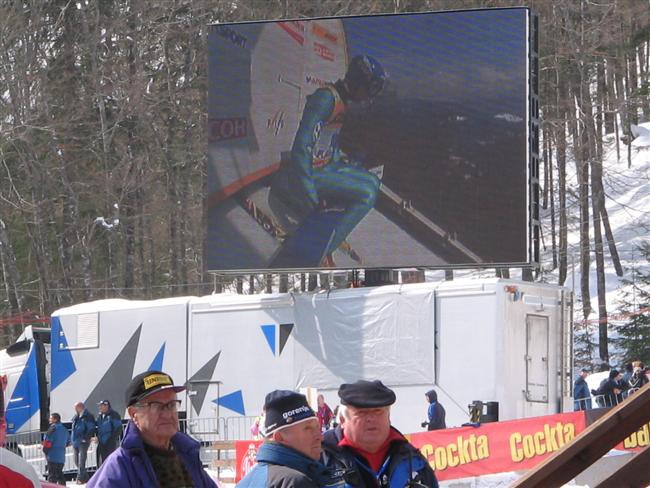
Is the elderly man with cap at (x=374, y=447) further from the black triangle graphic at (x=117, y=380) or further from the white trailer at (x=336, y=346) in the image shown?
the black triangle graphic at (x=117, y=380)

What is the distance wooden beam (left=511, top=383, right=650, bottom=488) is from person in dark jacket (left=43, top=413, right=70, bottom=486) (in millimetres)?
18197

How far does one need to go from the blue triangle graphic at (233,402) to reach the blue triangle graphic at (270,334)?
3.05ft

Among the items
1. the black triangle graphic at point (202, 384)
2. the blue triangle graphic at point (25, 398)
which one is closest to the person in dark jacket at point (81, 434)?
the black triangle graphic at point (202, 384)

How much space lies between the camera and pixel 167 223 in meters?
45.8

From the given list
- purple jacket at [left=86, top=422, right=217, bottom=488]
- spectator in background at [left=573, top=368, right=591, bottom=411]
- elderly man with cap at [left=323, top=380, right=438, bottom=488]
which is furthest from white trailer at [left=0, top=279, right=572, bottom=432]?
purple jacket at [left=86, top=422, right=217, bottom=488]

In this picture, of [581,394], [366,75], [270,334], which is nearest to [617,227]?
[581,394]

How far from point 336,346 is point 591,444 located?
1795cm

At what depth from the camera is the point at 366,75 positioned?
24.0 metres

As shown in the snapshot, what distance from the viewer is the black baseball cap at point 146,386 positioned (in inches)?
206

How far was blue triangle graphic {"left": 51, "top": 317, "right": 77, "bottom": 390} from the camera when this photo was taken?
2488 cm

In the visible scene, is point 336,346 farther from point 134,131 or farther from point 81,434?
point 134,131

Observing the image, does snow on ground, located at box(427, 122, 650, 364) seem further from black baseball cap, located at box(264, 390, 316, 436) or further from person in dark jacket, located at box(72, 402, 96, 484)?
black baseball cap, located at box(264, 390, 316, 436)

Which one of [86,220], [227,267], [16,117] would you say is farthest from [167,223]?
[227,267]

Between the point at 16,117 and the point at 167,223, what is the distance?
8.54 m
